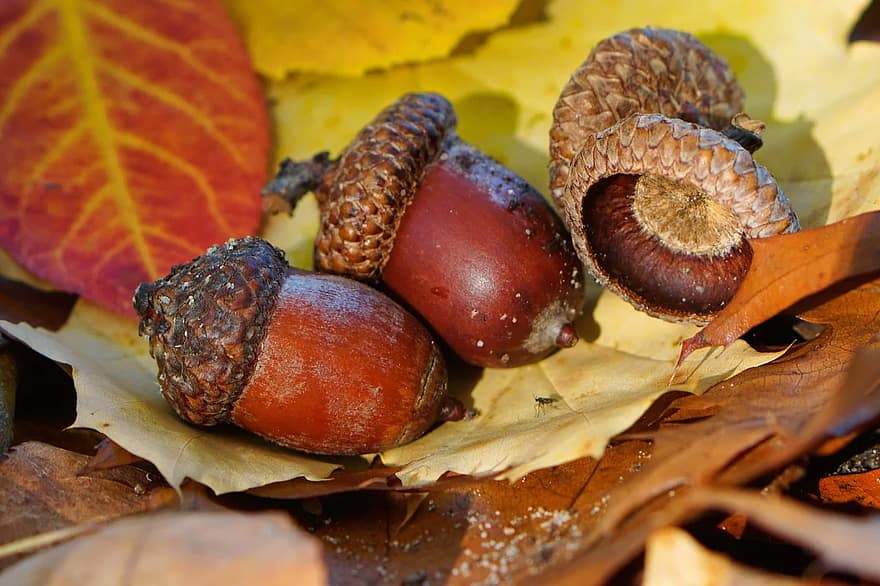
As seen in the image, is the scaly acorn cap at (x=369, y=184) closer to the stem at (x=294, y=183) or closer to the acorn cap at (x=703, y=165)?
the stem at (x=294, y=183)

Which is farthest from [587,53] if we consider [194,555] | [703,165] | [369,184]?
[194,555]

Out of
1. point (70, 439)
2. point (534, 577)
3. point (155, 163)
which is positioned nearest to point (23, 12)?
point (155, 163)

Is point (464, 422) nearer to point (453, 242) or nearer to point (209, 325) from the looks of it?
point (453, 242)

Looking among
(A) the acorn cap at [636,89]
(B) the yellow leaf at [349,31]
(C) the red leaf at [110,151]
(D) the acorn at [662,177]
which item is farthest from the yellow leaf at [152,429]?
(B) the yellow leaf at [349,31]

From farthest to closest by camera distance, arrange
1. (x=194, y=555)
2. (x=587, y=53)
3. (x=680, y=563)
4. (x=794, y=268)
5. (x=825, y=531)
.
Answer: (x=587, y=53) → (x=794, y=268) → (x=680, y=563) → (x=194, y=555) → (x=825, y=531)

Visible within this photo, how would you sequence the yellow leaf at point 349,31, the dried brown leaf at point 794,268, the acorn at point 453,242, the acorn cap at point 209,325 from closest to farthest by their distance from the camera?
the dried brown leaf at point 794,268, the acorn cap at point 209,325, the acorn at point 453,242, the yellow leaf at point 349,31
